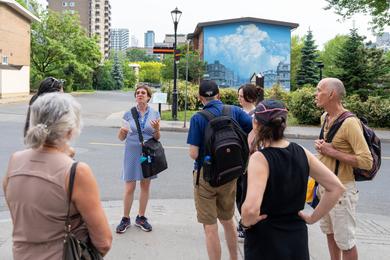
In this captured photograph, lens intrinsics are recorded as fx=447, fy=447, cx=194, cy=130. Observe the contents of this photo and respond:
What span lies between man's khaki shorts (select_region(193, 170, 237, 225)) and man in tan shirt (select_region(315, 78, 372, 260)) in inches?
34.5

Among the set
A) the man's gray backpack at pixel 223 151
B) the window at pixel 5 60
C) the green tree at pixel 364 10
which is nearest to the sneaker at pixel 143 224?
the man's gray backpack at pixel 223 151

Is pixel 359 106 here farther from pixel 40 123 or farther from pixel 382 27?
pixel 40 123

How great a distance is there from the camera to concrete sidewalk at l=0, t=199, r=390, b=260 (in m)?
4.63

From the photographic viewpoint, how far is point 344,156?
3.62 metres

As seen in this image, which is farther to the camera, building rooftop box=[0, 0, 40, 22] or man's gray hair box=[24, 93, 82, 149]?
building rooftop box=[0, 0, 40, 22]

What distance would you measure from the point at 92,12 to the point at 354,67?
5020 inches

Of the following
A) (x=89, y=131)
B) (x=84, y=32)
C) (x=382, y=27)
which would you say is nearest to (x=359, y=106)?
(x=382, y=27)

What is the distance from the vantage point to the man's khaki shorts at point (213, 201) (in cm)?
394

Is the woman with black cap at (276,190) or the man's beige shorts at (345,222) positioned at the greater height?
the woman with black cap at (276,190)

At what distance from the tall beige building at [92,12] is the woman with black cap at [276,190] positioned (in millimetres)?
132682

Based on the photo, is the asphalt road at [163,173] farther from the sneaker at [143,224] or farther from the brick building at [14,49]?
the brick building at [14,49]

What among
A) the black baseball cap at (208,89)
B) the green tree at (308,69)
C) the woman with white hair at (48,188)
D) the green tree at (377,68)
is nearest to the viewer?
the woman with white hair at (48,188)

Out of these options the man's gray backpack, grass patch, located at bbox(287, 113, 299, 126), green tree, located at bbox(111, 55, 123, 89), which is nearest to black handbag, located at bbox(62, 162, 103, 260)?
the man's gray backpack

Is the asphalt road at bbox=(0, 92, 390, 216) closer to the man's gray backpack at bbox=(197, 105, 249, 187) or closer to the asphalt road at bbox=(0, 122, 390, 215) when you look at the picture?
the asphalt road at bbox=(0, 122, 390, 215)
